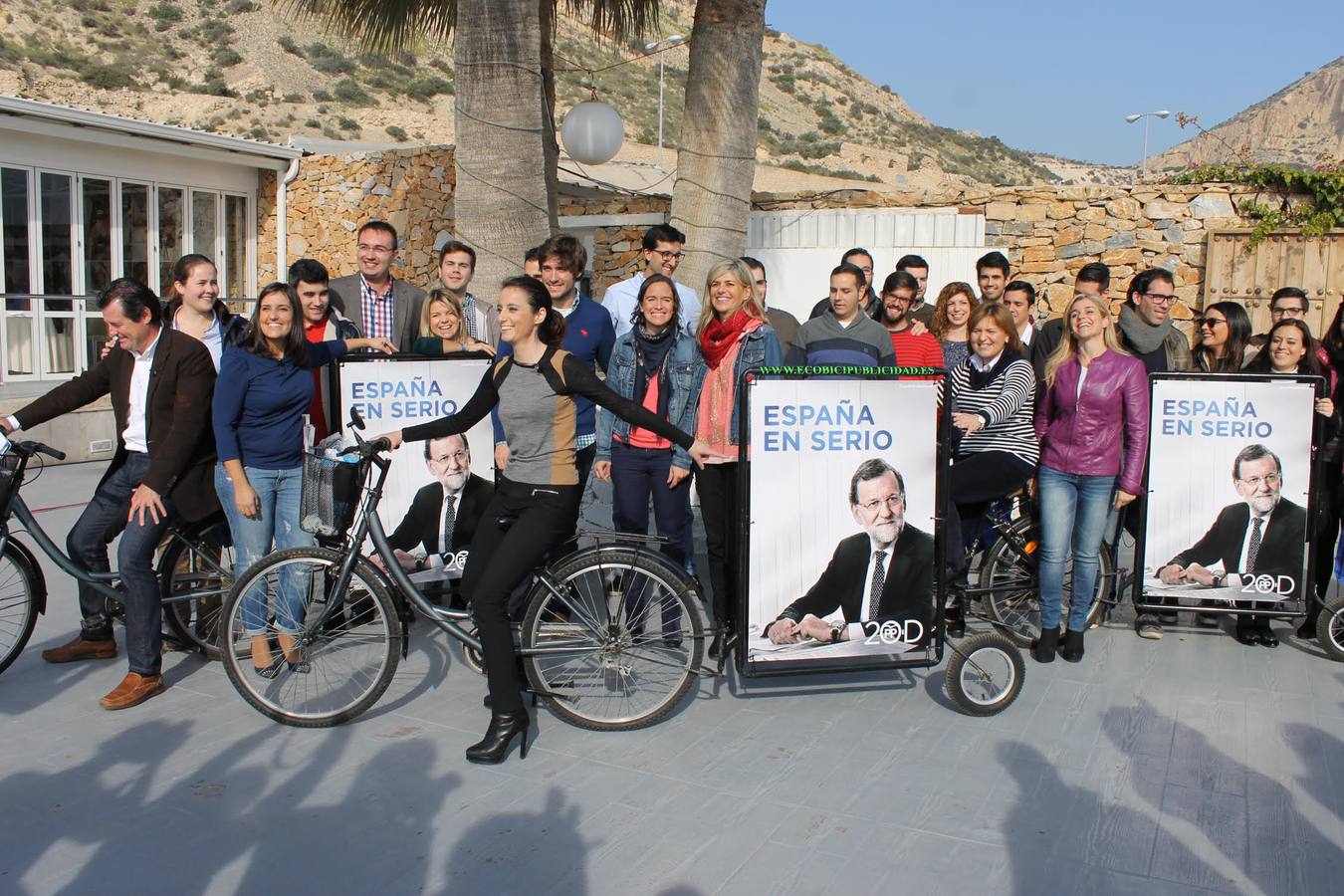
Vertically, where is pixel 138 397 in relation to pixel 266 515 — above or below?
above

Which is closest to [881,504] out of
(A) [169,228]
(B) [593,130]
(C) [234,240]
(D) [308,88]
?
(B) [593,130]

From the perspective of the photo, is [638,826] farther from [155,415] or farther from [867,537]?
[155,415]

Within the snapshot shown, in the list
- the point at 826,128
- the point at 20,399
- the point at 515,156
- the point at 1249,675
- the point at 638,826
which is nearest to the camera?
the point at 638,826

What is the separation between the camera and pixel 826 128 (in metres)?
59.1

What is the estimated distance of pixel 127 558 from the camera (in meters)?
4.91

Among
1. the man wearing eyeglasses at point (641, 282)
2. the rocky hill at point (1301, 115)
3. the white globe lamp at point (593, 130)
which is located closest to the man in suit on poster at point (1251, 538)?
the man wearing eyeglasses at point (641, 282)

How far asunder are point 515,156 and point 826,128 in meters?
54.1

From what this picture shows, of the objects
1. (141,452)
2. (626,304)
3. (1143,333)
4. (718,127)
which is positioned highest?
(718,127)

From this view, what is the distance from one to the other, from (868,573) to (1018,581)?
5.12 feet

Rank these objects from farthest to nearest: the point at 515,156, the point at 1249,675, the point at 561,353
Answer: the point at 515,156 → the point at 1249,675 → the point at 561,353

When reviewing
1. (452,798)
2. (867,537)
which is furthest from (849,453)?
(452,798)

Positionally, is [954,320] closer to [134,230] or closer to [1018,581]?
[1018,581]

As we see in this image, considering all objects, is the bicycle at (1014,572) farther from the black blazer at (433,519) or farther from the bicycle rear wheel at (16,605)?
the bicycle rear wheel at (16,605)

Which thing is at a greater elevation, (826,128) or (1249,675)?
(826,128)
